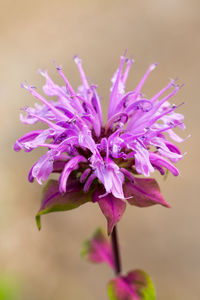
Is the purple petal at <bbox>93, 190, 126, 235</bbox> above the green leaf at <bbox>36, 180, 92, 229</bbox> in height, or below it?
below

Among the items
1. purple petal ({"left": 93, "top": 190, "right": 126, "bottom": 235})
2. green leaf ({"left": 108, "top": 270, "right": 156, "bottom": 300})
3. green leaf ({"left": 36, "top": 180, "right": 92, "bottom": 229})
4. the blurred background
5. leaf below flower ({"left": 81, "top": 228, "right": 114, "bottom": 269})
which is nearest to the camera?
purple petal ({"left": 93, "top": 190, "right": 126, "bottom": 235})

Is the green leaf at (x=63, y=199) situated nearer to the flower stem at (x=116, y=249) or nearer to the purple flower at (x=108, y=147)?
the purple flower at (x=108, y=147)

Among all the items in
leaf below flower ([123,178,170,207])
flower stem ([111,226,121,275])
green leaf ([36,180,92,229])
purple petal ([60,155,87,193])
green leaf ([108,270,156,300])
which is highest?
purple petal ([60,155,87,193])

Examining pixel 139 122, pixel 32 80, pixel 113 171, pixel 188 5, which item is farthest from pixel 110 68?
pixel 113 171

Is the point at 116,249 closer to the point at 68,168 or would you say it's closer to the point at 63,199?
the point at 63,199

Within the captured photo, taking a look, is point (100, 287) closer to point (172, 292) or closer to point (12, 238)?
point (172, 292)

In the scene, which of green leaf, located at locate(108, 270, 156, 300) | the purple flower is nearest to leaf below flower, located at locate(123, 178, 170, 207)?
the purple flower

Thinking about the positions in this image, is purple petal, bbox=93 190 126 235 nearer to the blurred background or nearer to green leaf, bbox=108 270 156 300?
green leaf, bbox=108 270 156 300
